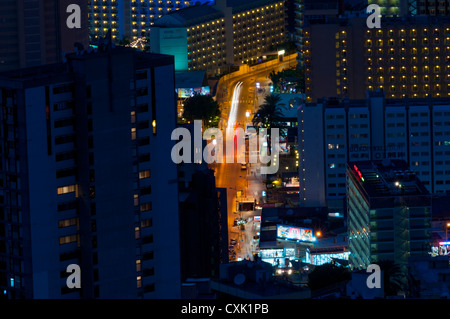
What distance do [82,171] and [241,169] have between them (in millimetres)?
59135

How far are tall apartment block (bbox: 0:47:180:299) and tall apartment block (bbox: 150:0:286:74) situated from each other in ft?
308

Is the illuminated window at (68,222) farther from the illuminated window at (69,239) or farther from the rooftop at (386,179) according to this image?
the rooftop at (386,179)

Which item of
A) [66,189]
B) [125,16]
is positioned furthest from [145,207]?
[125,16]

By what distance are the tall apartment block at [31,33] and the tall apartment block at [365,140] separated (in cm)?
2104

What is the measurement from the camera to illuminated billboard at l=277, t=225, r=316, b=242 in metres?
83.6

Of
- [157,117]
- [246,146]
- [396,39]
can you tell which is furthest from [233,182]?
[157,117]

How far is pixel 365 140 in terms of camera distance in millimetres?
93312

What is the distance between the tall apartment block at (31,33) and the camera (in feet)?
343

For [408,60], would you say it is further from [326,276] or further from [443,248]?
[326,276]

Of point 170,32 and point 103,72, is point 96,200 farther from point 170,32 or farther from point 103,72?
point 170,32

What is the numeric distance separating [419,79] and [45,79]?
7176 centimetres

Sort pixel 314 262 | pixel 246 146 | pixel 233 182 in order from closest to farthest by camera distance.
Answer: pixel 314 262
pixel 233 182
pixel 246 146

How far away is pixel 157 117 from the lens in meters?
48.8
